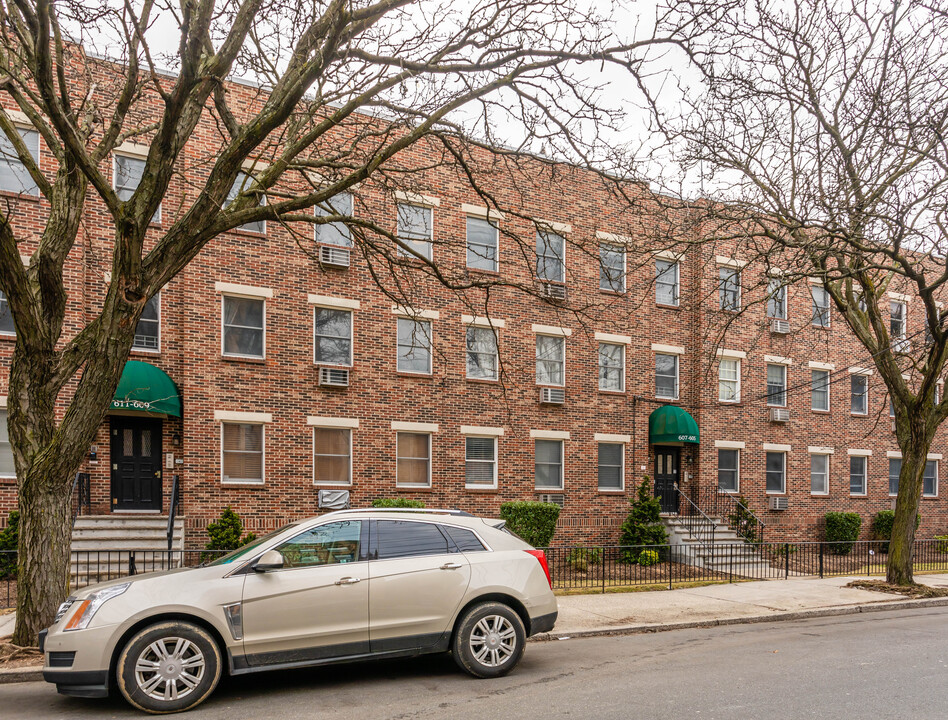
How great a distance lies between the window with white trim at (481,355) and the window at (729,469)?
848cm

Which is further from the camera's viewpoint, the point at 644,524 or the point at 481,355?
the point at 644,524

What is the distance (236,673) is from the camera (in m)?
7.02

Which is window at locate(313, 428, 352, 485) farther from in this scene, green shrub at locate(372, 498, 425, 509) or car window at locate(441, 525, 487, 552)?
car window at locate(441, 525, 487, 552)

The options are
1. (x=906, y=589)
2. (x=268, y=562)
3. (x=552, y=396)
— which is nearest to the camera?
(x=268, y=562)

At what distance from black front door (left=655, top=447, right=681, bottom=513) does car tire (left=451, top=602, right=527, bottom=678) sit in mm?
16647

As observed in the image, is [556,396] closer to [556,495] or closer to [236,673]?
[556,495]

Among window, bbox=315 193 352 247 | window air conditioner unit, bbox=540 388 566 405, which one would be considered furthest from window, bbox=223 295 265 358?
window air conditioner unit, bbox=540 388 566 405

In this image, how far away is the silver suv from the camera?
21.8 ft

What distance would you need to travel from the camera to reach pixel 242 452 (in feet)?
59.5

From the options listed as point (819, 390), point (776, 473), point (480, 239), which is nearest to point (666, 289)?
point (480, 239)

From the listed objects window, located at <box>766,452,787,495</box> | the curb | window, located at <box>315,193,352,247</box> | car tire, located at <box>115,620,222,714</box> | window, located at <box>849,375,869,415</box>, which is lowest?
the curb

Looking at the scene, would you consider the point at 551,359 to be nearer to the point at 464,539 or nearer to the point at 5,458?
the point at 5,458

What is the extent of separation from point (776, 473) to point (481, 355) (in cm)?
1160

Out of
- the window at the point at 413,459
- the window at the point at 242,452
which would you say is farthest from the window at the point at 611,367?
the window at the point at 242,452
